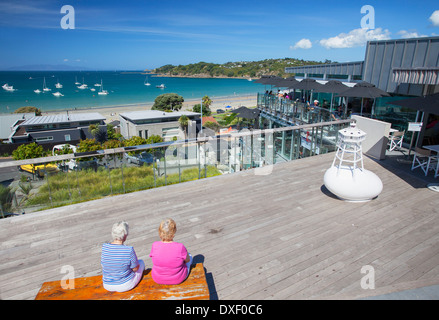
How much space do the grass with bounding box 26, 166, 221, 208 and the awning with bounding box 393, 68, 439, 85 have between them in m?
8.25

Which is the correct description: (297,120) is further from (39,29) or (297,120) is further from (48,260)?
(39,29)

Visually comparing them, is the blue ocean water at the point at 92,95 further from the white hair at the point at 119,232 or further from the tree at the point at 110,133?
the white hair at the point at 119,232

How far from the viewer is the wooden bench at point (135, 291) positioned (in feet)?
7.61

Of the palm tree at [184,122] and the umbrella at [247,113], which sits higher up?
the umbrella at [247,113]

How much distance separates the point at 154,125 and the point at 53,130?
1595cm

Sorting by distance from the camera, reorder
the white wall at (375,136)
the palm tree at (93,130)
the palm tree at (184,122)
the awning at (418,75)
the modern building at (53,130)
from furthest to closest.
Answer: the palm tree at (184,122), the palm tree at (93,130), the modern building at (53,130), the awning at (418,75), the white wall at (375,136)

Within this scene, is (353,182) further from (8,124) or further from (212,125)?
(8,124)

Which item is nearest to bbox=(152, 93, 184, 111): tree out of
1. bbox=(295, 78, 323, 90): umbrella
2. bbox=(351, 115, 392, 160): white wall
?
bbox=(295, 78, 323, 90): umbrella

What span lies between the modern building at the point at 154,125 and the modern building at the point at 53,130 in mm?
5673

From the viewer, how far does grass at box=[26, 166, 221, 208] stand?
195 inches

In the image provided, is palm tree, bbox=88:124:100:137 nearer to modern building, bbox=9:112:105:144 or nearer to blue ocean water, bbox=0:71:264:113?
modern building, bbox=9:112:105:144

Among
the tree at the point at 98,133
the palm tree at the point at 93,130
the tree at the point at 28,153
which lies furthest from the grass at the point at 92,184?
the palm tree at the point at 93,130

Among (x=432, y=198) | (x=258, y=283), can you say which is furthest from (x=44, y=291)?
(x=432, y=198)

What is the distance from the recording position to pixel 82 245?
374 cm
